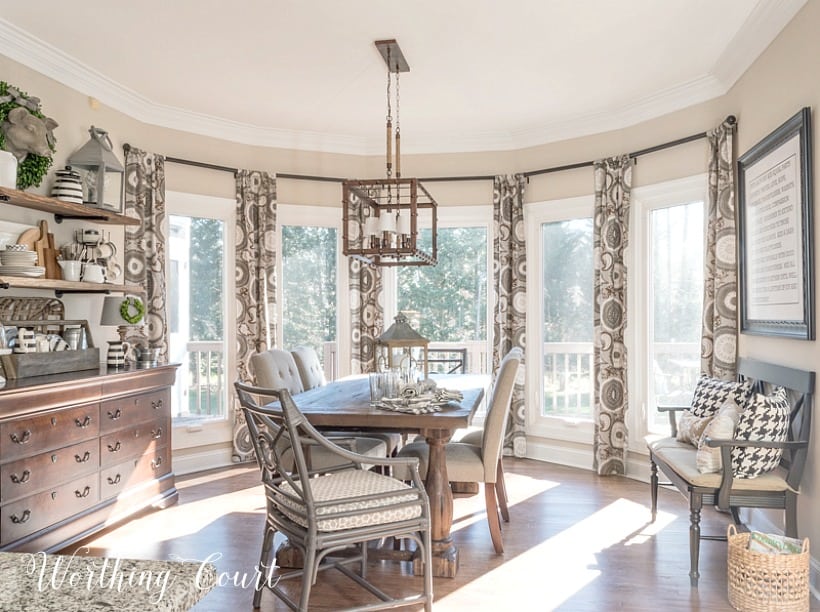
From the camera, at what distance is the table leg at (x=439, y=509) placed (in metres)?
2.98

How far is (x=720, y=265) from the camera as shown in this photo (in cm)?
400

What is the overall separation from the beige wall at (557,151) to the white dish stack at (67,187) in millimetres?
211

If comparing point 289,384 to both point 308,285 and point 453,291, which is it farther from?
point 453,291

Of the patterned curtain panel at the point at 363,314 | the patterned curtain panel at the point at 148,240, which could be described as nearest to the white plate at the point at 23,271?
the patterned curtain panel at the point at 148,240

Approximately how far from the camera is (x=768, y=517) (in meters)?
3.43

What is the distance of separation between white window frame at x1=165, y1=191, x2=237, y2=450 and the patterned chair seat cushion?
9.14 ft

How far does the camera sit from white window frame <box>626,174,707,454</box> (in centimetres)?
475

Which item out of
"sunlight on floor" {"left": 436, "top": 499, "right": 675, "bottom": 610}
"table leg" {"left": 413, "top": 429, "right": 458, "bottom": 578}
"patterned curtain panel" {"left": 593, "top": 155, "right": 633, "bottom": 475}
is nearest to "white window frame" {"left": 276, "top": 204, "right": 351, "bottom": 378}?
"patterned curtain panel" {"left": 593, "top": 155, "right": 633, "bottom": 475}

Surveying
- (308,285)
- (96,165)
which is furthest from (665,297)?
(96,165)

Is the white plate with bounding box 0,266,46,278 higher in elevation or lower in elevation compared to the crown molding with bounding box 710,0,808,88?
lower

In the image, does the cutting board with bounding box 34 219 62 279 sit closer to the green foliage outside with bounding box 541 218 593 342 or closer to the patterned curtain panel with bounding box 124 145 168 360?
the patterned curtain panel with bounding box 124 145 168 360

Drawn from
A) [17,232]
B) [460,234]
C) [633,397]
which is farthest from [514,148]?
[17,232]

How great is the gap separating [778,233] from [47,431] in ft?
12.8

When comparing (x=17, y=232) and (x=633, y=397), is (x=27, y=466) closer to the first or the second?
(x=17, y=232)
